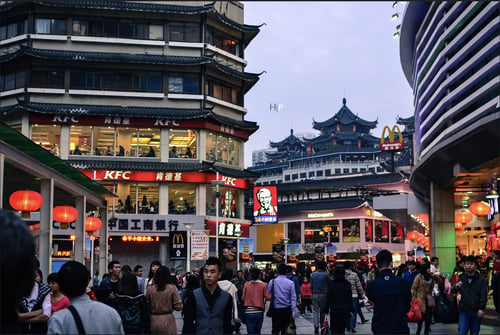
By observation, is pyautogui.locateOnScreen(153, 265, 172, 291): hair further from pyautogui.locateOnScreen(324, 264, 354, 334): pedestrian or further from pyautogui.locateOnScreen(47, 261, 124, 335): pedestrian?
pyautogui.locateOnScreen(47, 261, 124, 335): pedestrian

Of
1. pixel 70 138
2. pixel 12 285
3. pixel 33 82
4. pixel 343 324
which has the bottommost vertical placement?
pixel 343 324

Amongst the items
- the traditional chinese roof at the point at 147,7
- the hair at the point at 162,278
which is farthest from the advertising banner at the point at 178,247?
the traditional chinese roof at the point at 147,7

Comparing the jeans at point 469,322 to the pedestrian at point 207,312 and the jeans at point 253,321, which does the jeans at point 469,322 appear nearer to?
the jeans at point 253,321

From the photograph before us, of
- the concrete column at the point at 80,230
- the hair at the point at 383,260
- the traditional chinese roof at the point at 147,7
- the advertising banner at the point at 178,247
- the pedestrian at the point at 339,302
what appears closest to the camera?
the hair at the point at 383,260

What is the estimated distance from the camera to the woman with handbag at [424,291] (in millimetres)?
14663

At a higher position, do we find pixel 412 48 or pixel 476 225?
pixel 412 48

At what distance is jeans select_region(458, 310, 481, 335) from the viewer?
11.5 metres

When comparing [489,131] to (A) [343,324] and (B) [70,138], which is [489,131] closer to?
(A) [343,324]

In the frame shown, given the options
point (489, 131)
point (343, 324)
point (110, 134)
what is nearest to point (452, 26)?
point (489, 131)

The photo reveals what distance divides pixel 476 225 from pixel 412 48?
9.87m

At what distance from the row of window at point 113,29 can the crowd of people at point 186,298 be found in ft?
93.8

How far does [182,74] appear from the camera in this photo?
45.0 metres

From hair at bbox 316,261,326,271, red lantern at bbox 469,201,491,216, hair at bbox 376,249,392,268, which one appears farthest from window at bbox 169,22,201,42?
hair at bbox 376,249,392,268

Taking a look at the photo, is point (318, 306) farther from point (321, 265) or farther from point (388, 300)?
point (388, 300)
